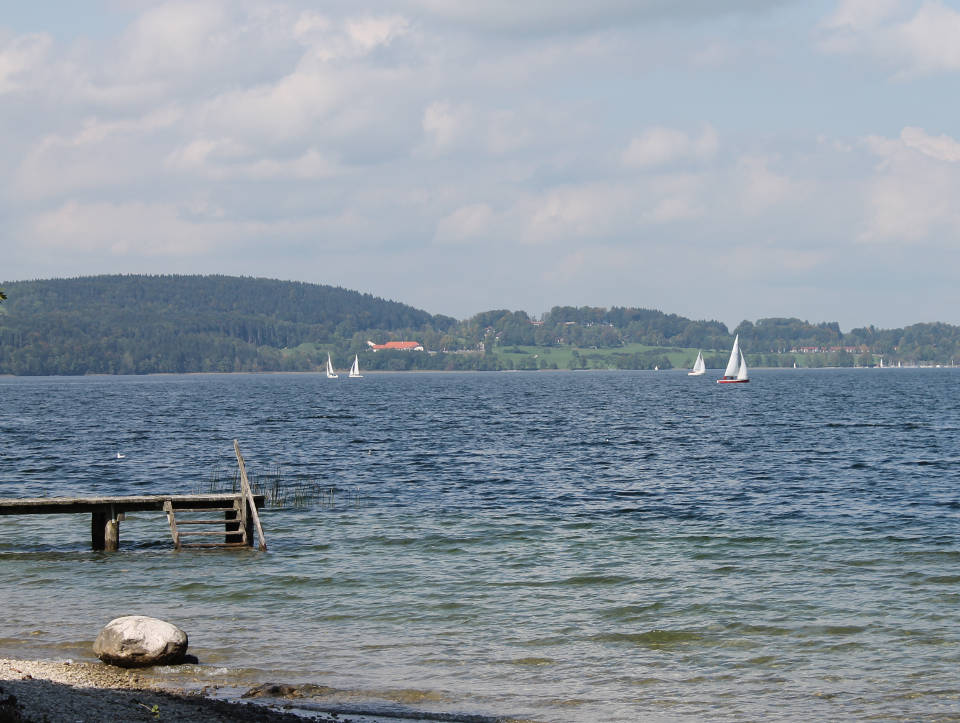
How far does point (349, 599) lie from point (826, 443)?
5094 centimetres

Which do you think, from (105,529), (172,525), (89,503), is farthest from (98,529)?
(172,525)

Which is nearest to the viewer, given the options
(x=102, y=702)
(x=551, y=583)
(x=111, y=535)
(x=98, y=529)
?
(x=102, y=702)

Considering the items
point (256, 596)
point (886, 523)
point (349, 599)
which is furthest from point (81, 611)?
point (886, 523)

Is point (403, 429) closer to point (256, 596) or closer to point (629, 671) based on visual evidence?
point (256, 596)

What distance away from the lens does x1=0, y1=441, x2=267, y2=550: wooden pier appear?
30.8 metres

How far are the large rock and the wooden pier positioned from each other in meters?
12.0

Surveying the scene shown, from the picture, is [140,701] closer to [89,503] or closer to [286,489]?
[89,503]

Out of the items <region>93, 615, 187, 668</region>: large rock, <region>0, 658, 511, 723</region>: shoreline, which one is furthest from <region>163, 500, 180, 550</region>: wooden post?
<region>0, 658, 511, 723</region>: shoreline

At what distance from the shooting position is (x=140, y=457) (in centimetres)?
5847

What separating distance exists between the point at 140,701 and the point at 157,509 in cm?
1722

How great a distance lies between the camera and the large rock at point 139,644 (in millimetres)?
17984

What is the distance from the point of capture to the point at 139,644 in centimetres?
1805

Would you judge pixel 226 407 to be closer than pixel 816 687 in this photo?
No

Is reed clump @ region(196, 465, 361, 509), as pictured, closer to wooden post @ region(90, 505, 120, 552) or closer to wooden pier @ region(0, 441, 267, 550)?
wooden pier @ region(0, 441, 267, 550)
